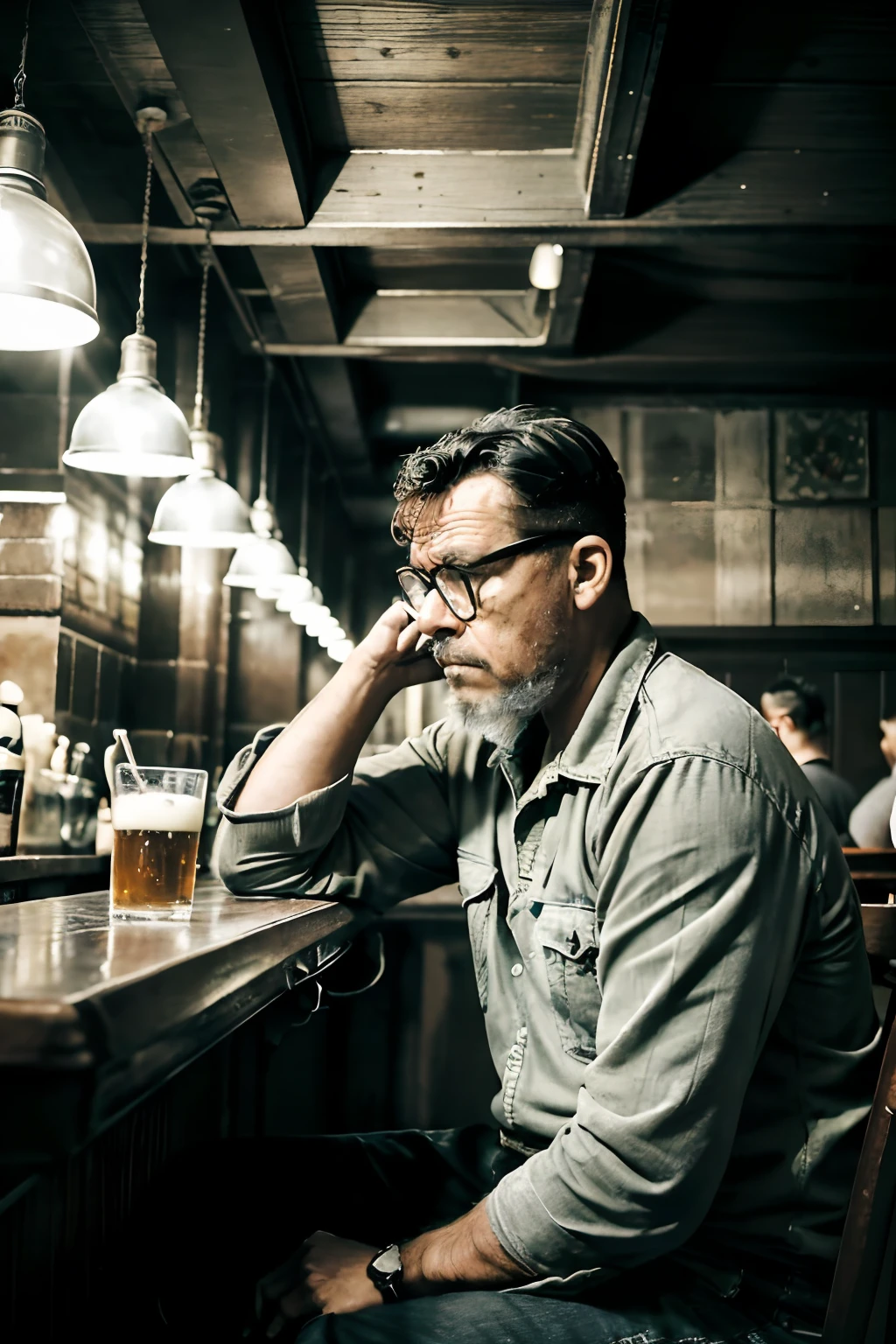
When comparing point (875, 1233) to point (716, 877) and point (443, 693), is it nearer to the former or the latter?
point (716, 877)

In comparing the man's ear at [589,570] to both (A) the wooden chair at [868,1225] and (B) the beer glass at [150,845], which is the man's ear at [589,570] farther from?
(A) the wooden chair at [868,1225]

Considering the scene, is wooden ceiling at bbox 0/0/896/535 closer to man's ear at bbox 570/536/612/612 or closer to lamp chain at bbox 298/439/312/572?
man's ear at bbox 570/536/612/612

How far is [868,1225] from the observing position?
0.97 m

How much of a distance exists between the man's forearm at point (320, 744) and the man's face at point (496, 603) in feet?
0.82

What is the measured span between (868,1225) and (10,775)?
227 centimetres

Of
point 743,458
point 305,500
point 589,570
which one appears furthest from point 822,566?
point 589,570

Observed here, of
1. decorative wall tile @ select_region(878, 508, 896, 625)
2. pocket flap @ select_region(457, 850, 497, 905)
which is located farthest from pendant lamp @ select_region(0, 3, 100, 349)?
decorative wall tile @ select_region(878, 508, 896, 625)

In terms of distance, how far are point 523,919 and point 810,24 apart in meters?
2.97

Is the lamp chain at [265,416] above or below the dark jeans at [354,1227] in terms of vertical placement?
above

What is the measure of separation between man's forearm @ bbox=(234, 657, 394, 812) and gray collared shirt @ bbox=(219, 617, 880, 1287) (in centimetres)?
38

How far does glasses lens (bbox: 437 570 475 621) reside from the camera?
66.4 inches

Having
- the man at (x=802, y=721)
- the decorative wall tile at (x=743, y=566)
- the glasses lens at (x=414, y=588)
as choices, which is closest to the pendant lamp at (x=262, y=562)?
the man at (x=802, y=721)

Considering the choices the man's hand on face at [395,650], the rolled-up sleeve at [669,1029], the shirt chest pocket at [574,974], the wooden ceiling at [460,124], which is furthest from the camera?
the wooden ceiling at [460,124]

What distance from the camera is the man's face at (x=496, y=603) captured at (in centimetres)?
163
